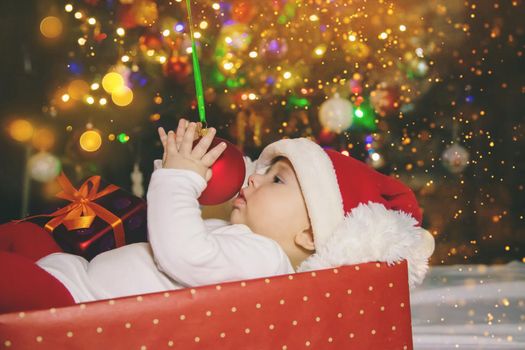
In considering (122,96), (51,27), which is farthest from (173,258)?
(51,27)

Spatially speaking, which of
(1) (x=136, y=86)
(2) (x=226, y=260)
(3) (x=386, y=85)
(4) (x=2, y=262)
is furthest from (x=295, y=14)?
(4) (x=2, y=262)

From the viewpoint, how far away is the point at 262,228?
0.96 meters

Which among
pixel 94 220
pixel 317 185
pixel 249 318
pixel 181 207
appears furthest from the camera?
pixel 94 220

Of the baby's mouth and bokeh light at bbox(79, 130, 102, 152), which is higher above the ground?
bokeh light at bbox(79, 130, 102, 152)

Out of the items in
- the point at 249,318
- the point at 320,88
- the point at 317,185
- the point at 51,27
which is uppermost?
the point at 51,27

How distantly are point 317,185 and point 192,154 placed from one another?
208 mm

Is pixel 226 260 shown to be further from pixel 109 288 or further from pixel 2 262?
pixel 2 262

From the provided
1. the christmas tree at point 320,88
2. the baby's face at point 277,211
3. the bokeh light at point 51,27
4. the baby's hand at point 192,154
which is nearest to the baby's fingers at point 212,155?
the baby's hand at point 192,154

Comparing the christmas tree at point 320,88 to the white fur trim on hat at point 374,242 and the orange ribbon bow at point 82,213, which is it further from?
the white fur trim on hat at point 374,242

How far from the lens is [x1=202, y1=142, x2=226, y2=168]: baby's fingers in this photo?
35.3 inches

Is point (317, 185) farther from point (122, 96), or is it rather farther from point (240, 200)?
point (122, 96)

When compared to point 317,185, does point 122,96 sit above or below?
above

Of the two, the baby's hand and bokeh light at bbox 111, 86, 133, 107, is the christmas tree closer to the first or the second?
bokeh light at bbox 111, 86, 133, 107

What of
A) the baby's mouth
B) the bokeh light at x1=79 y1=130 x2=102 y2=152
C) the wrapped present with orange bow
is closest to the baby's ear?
the baby's mouth
